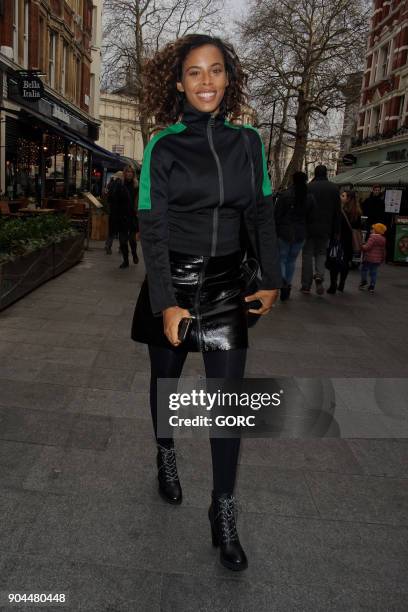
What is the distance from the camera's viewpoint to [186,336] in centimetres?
230

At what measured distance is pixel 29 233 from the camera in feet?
24.8

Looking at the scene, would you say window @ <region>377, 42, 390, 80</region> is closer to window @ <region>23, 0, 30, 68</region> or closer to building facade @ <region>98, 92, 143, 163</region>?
window @ <region>23, 0, 30, 68</region>

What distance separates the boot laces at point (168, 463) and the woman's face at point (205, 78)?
63.6 inches

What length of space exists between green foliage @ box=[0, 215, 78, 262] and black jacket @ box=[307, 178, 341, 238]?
4119 mm

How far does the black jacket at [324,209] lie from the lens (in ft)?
28.0

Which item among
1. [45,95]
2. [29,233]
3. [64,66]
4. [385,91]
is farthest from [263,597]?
[385,91]

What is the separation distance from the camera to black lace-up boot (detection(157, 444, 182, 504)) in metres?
2.67

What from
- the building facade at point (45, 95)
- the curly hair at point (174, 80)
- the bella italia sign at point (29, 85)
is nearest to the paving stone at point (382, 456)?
the curly hair at point (174, 80)

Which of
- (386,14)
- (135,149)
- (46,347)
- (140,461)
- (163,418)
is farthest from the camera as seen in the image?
(135,149)

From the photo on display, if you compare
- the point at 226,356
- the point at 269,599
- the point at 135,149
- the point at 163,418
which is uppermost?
the point at 135,149

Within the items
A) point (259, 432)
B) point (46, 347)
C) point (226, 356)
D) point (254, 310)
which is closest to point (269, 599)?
point (226, 356)

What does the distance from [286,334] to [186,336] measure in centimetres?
418

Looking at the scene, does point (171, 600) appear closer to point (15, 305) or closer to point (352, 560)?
point (352, 560)

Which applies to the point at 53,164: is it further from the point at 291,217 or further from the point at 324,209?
the point at 291,217
